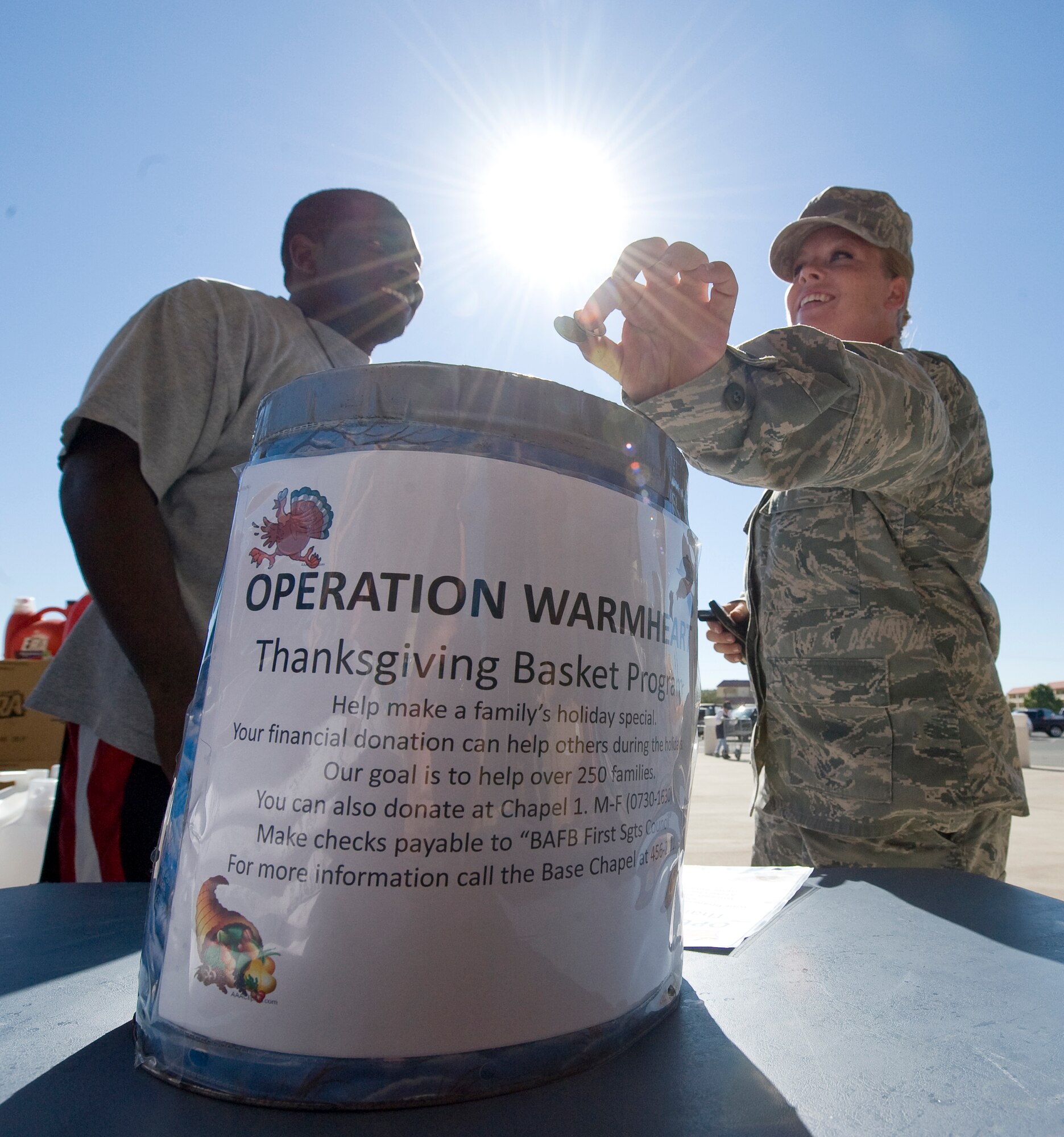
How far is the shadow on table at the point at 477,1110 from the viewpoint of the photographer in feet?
0.91

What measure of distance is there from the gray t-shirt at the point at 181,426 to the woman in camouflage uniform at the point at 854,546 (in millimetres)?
694

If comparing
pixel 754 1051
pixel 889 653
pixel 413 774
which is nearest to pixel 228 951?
pixel 413 774

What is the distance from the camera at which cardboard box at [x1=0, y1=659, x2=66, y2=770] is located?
3316 millimetres

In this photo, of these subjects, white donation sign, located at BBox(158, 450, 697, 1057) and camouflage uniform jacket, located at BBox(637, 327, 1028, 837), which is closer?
white donation sign, located at BBox(158, 450, 697, 1057)

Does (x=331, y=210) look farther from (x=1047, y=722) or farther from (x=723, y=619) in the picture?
(x=1047, y=722)

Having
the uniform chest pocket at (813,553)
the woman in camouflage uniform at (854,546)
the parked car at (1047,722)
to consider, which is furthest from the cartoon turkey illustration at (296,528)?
the parked car at (1047,722)

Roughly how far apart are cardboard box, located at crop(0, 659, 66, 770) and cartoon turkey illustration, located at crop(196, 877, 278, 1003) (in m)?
3.71

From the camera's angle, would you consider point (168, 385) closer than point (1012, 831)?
Yes

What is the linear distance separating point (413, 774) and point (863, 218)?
1.79m

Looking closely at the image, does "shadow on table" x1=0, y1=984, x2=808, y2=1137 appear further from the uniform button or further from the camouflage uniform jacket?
the camouflage uniform jacket

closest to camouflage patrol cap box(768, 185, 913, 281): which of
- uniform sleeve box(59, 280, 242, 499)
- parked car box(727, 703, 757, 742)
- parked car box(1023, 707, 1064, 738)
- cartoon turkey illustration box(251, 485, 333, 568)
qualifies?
uniform sleeve box(59, 280, 242, 499)

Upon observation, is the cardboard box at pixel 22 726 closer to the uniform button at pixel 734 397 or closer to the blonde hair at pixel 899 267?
the uniform button at pixel 734 397

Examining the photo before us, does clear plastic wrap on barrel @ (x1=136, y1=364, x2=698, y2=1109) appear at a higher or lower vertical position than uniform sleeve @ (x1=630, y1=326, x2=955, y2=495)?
lower

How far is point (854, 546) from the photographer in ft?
4.56
